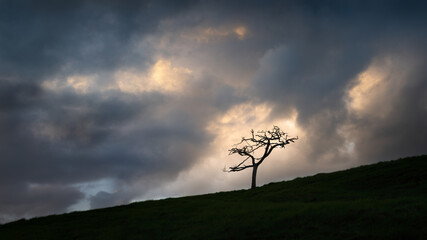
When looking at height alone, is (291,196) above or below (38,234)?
above

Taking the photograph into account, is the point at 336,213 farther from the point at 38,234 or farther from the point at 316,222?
the point at 38,234

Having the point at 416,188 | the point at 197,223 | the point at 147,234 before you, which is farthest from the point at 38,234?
the point at 416,188

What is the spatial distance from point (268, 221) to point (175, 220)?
11.4 m

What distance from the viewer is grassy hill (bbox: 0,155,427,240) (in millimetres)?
25094

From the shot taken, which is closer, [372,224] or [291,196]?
[372,224]

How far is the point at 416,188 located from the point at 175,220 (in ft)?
87.9

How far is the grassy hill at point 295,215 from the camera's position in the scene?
25.1 metres

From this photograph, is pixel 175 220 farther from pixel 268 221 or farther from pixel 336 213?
pixel 336 213

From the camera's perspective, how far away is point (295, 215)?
1151 inches

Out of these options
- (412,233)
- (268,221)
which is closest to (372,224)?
(412,233)

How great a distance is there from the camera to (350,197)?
126ft

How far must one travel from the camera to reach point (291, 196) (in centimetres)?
4362

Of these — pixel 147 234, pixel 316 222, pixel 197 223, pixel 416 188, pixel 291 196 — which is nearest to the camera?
pixel 316 222

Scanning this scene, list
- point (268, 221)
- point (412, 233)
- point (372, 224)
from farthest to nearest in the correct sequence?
point (268, 221)
point (372, 224)
point (412, 233)
